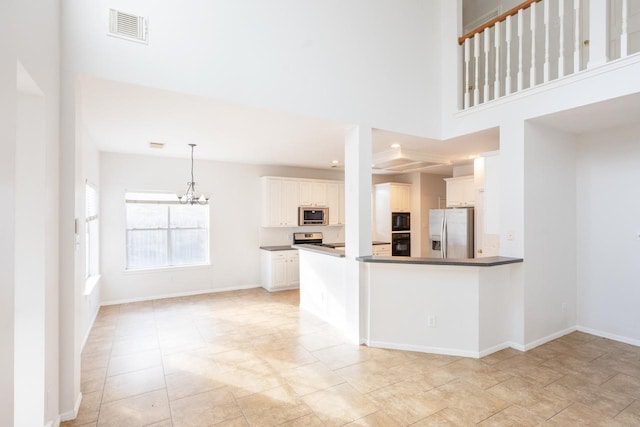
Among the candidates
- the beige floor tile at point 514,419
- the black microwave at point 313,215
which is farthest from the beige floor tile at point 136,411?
the black microwave at point 313,215

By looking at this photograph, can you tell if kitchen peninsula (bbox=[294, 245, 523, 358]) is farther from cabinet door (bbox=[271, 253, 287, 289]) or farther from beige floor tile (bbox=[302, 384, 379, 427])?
cabinet door (bbox=[271, 253, 287, 289])

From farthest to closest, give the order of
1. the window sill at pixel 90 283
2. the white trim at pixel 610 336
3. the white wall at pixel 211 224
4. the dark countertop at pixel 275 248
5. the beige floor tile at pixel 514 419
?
1. the dark countertop at pixel 275 248
2. the white wall at pixel 211 224
3. the window sill at pixel 90 283
4. the white trim at pixel 610 336
5. the beige floor tile at pixel 514 419

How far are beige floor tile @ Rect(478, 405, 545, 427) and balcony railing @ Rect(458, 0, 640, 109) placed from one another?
10.2ft

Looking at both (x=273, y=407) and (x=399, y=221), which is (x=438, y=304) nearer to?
(x=273, y=407)

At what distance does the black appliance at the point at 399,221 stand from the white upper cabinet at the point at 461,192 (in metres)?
1.77

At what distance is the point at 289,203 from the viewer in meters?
6.86

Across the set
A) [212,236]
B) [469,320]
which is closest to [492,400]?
[469,320]

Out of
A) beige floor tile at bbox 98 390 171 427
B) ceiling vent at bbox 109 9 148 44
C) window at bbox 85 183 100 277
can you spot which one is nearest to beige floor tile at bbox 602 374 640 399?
beige floor tile at bbox 98 390 171 427

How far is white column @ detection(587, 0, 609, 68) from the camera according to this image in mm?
2955

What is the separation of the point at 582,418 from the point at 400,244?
18.4ft

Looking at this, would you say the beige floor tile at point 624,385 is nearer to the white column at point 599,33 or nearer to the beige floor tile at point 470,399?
the beige floor tile at point 470,399

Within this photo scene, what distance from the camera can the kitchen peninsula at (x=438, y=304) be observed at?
341 cm

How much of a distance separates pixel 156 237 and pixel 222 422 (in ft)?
14.7

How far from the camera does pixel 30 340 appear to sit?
2084 millimetres
